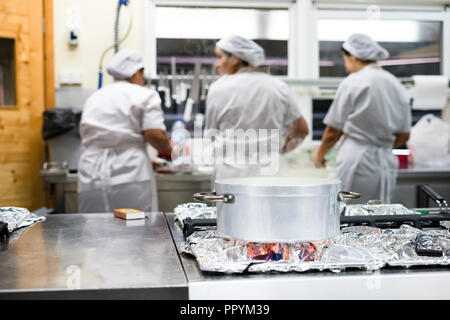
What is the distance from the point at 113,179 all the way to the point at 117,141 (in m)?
0.17

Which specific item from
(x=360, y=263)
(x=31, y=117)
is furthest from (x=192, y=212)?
(x=31, y=117)

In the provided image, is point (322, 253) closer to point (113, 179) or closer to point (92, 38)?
point (113, 179)

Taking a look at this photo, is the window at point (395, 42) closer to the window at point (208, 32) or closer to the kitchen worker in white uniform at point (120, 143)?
the window at point (208, 32)

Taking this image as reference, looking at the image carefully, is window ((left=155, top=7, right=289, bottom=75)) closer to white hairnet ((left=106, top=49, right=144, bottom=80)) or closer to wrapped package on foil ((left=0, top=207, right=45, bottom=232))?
white hairnet ((left=106, top=49, right=144, bottom=80))

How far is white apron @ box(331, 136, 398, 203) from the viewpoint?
262 cm

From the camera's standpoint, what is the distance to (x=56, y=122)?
9.57ft

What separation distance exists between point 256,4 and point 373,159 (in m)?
1.37

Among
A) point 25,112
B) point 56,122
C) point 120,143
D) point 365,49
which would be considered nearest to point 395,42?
point 365,49

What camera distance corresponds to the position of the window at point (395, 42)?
3531 millimetres

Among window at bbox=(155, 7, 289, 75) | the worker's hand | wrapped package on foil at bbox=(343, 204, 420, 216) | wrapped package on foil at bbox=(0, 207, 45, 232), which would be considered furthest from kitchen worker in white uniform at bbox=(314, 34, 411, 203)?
wrapped package on foil at bbox=(0, 207, 45, 232)

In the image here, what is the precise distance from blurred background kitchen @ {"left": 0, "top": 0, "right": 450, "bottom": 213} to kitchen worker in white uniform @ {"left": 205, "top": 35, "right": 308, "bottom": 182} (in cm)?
34

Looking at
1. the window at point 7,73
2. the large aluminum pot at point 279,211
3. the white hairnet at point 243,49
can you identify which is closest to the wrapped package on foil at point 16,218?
the large aluminum pot at point 279,211
